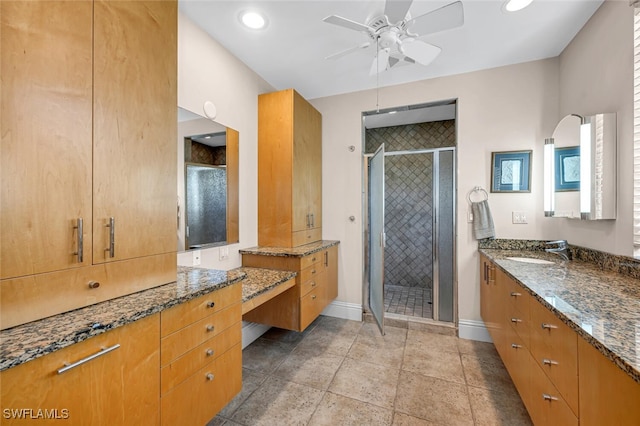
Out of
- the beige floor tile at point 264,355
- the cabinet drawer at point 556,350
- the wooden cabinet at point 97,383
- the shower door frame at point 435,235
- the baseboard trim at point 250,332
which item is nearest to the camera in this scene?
the wooden cabinet at point 97,383

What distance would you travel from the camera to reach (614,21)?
1.76 metres

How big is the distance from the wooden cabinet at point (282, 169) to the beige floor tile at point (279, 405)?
1237mm

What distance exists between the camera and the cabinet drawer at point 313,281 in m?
2.49

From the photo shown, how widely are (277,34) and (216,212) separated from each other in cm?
156

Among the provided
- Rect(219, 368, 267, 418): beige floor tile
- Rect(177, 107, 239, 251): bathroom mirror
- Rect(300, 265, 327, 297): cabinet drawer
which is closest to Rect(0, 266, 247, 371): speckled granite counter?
Rect(177, 107, 239, 251): bathroom mirror

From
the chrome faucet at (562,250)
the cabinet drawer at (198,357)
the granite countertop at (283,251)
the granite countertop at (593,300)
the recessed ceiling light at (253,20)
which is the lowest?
the cabinet drawer at (198,357)

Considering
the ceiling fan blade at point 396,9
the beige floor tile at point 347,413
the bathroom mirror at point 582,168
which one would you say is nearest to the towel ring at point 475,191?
the bathroom mirror at point 582,168

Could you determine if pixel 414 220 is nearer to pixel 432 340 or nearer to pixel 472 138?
pixel 472 138

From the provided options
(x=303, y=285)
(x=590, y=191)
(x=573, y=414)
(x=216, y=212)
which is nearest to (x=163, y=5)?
(x=216, y=212)

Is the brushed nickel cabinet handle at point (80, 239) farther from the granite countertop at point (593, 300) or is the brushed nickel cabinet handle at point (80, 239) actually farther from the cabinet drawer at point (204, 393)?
the granite countertop at point (593, 300)

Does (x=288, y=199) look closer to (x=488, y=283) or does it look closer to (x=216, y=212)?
(x=216, y=212)

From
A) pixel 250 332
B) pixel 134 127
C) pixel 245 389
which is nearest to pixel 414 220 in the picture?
pixel 250 332

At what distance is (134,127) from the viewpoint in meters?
1.30

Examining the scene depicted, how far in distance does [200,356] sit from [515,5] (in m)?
2.98
